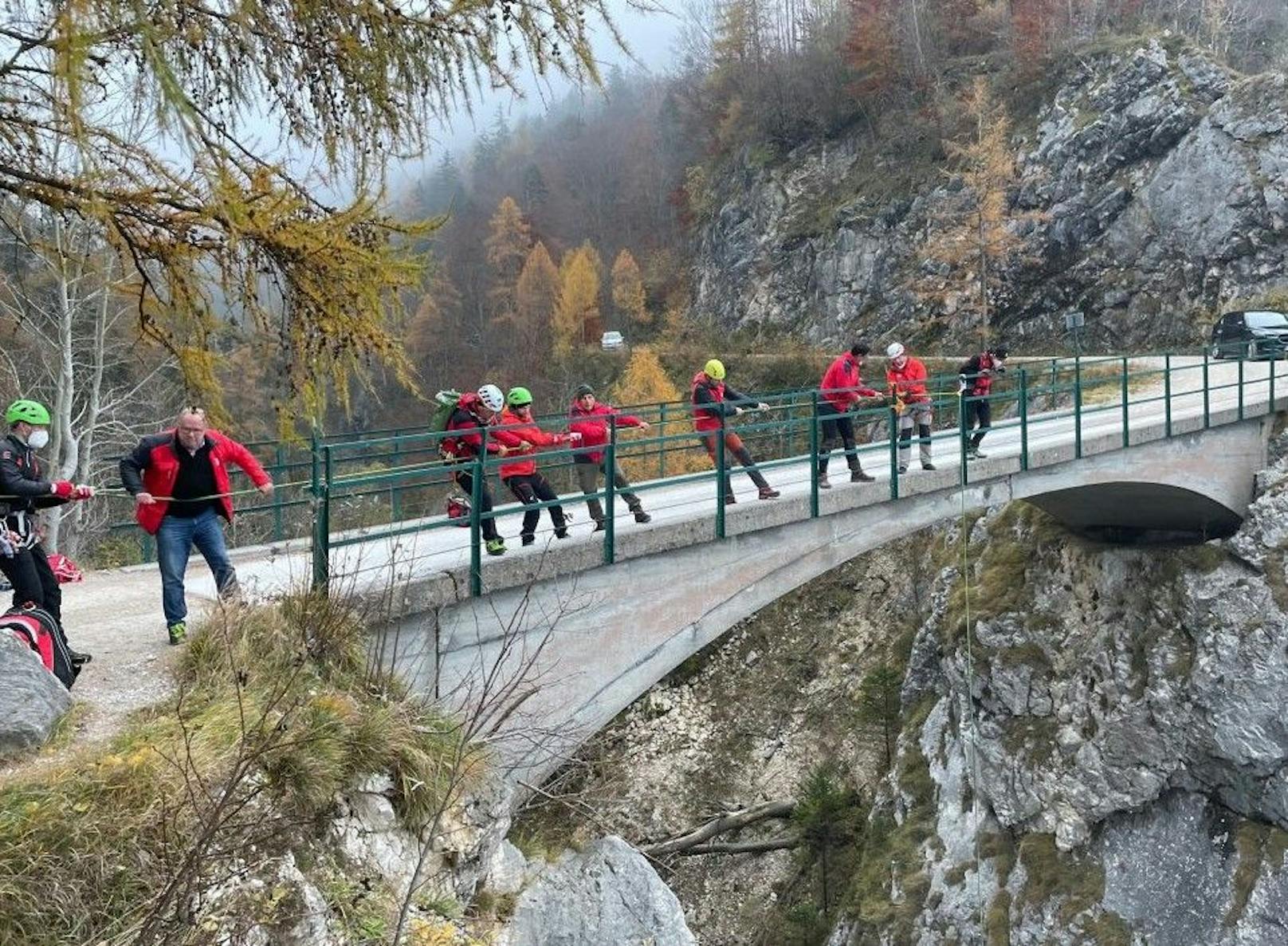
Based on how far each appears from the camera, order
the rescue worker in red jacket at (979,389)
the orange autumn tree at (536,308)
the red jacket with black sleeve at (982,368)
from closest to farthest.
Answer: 1. the rescue worker in red jacket at (979,389)
2. the red jacket with black sleeve at (982,368)
3. the orange autumn tree at (536,308)

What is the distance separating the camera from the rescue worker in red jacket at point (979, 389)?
10758mm

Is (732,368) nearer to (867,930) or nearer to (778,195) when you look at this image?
(778,195)

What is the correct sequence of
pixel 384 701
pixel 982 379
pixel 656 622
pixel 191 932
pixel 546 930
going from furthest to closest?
1. pixel 982 379
2. pixel 656 622
3. pixel 546 930
4. pixel 384 701
5. pixel 191 932

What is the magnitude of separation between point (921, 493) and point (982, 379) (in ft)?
13.1

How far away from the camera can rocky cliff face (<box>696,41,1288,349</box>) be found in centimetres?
2950

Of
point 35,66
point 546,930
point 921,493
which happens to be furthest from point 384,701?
point 921,493

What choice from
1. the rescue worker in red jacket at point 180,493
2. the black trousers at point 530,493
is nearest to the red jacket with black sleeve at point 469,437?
the black trousers at point 530,493

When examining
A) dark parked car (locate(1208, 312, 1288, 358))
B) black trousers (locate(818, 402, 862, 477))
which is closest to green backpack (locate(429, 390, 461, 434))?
black trousers (locate(818, 402, 862, 477))

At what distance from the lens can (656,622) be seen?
7066 millimetres

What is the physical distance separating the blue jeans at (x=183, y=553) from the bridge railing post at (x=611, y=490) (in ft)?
7.71

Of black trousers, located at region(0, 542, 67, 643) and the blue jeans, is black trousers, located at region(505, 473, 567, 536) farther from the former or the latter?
black trousers, located at region(0, 542, 67, 643)

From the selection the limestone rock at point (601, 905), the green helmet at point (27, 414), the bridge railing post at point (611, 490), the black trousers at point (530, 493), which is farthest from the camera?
the black trousers at point (530, 493)

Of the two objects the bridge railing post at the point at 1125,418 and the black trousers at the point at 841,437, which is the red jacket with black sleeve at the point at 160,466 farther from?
the bridge railing post at the point at 1125,418

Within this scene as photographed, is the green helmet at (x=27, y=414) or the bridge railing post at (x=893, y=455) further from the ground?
the green helmet at (x=27, y=414)
